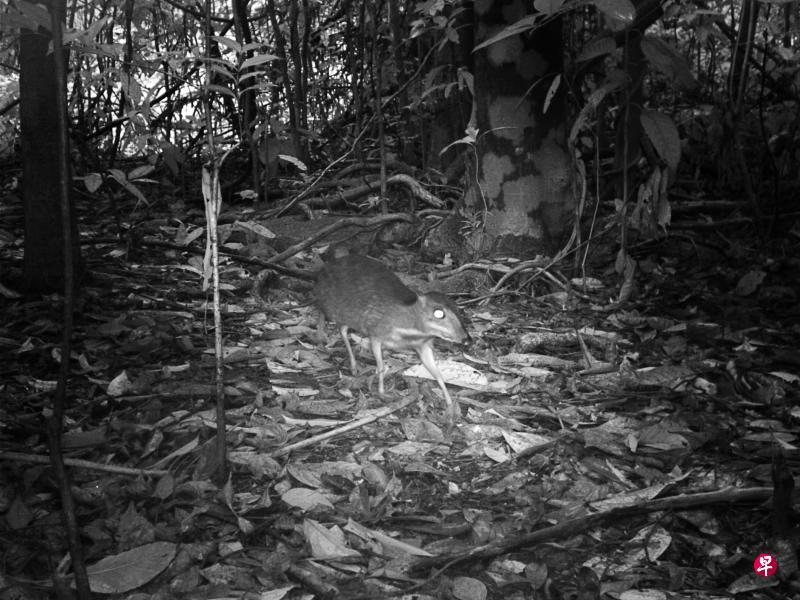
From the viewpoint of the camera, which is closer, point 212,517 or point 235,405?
point 212,517

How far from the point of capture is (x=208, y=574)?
8.91ft

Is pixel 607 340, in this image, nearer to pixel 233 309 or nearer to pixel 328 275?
pixel 328 275

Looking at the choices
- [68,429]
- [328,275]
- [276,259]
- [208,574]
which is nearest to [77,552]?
[208,574]

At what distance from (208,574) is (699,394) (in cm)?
253

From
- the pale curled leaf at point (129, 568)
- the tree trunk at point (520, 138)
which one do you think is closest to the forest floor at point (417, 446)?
the pale curled leaf at point (129, 568)
